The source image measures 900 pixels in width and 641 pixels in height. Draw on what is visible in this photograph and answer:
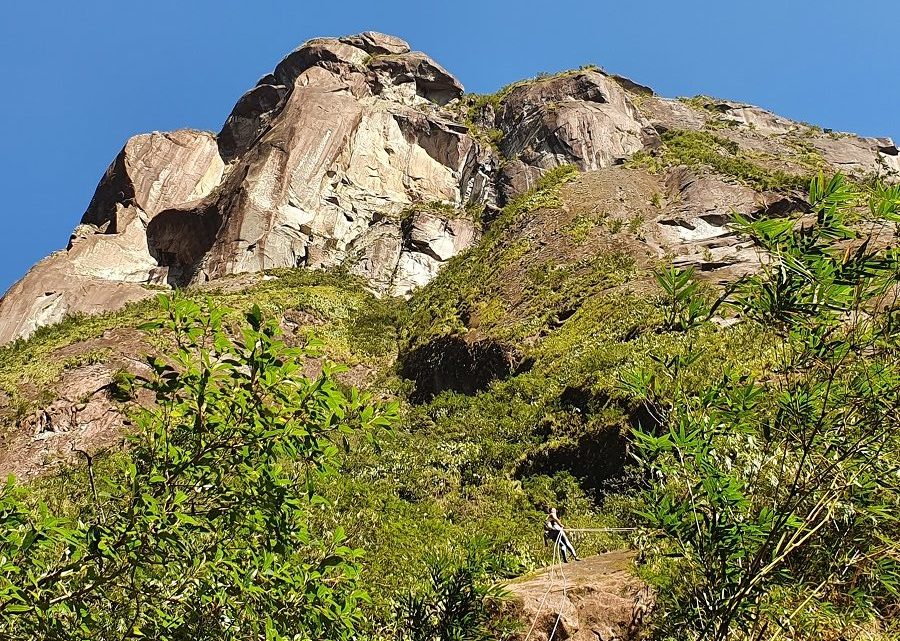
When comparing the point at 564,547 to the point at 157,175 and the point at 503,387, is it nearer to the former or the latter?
the point at 503,387

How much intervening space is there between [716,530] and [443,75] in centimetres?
5495

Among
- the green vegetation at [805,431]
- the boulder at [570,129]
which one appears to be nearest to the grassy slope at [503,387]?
the green vegetation at [805,431]

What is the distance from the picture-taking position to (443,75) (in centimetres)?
5372

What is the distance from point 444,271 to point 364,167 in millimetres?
15085

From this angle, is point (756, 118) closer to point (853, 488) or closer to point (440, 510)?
point (440, 510)

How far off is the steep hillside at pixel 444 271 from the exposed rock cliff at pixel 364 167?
0.20 metres

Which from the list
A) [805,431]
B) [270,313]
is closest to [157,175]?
[270,313]

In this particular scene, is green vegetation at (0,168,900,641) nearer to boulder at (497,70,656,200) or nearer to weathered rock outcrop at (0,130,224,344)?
boulder at (497,70,656,200)

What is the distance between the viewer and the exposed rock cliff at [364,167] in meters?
37.8

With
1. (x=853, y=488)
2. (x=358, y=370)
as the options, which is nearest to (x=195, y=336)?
(x=853, y=488)

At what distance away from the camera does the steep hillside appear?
41.3 ft

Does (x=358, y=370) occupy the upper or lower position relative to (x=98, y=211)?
lower

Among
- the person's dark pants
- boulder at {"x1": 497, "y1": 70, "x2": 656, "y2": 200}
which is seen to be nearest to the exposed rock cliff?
boulder at {"x1": 497, "y1": 70, "x2": 656, "y2": 200}

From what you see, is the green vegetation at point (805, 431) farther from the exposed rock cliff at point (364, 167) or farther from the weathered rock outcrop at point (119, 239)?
the weathered rock outcrop at point (119, 239)
